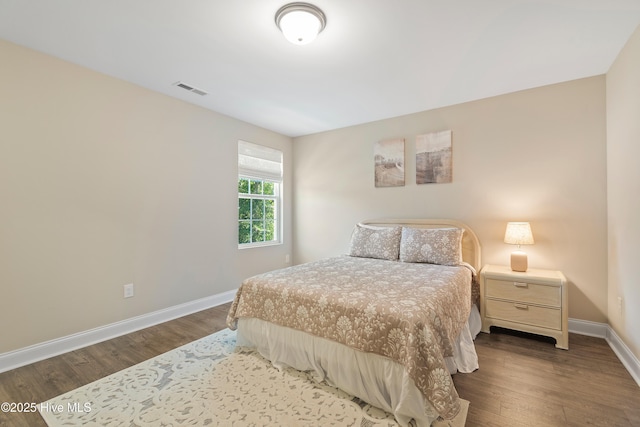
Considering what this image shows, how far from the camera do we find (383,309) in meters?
1.65

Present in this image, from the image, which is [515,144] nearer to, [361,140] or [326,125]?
[361,140]

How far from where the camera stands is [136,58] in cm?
236

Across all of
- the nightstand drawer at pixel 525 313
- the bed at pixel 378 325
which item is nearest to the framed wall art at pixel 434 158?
the bed at pixel 378 325

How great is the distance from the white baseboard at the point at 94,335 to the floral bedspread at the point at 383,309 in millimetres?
1180

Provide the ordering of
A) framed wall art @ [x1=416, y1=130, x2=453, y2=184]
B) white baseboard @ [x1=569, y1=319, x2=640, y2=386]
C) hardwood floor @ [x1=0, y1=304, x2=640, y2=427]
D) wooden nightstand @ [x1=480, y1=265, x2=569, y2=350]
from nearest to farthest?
hardwood floor @ [x1=0, y1=304, x2=640, y2=427]
white baseboard @ [x1=569, y1=319, x2=640, y2=386]
wooden nightstand @ [x1=480, y1=265, x2=569, y2=350]
framed wall art @ [x1=416, y1=130, x2=453, y2=184]

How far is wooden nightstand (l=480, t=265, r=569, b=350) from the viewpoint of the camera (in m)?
2.38

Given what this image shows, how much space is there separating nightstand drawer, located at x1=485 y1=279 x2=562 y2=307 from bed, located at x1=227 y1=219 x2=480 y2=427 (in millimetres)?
207

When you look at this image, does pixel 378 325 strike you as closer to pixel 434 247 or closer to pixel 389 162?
pixel 434 247

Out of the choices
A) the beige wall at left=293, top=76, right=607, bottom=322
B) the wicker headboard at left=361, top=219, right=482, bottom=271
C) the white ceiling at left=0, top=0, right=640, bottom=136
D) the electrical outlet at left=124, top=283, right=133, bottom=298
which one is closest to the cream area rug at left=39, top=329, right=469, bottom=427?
the electrical outlet at left=124, top=283, right=133, bottom=298

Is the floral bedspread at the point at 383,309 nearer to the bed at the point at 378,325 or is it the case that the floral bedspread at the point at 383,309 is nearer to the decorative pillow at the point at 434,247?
the bed at the point at 378,325

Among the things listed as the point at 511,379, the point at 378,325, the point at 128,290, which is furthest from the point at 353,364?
the point at 128,290

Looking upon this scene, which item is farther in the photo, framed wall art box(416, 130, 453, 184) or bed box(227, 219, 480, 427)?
framed wall art box(416, 130, 453, 184)

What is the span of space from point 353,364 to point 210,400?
927 millimetres

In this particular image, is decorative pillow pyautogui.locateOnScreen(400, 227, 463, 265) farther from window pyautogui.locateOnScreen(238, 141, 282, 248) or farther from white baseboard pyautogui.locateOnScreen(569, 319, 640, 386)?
window pyautogui.locateOnScreen(238, 141, 282, 248)
